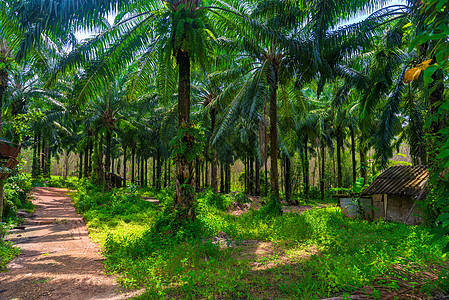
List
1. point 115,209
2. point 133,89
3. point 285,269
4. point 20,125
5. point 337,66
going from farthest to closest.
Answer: point 115,209 < point 337,66 < point 133,89 < point 20,125 < point 285,269

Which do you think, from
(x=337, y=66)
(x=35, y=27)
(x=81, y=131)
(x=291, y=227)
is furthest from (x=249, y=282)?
(x=81, y=131)

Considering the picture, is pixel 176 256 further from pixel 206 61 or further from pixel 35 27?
pixel 35 27

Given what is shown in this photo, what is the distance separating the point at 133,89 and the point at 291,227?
730cm

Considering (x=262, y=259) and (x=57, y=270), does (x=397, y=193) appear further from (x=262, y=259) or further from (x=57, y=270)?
(x=57, y=270)

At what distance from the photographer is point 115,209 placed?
1324 centimetres

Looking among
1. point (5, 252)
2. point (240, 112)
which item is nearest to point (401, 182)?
point (240, 112)

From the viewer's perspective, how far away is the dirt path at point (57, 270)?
181 inches

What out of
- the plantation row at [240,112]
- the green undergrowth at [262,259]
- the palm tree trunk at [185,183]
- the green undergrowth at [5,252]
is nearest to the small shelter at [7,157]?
the plantation row at [240,112]

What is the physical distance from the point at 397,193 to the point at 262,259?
778cm

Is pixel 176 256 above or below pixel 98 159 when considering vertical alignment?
below

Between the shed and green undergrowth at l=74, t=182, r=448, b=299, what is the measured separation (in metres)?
2.29

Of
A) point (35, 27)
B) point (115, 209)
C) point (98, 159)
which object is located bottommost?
point (115, 209)

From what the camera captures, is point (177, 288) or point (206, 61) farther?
point (206, 61)

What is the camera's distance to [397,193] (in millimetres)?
10750
